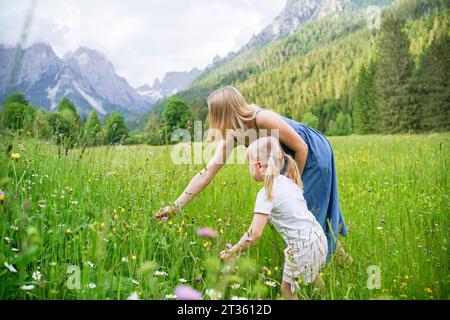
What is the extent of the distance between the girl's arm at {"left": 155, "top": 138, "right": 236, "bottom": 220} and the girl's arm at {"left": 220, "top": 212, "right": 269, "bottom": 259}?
506 mm

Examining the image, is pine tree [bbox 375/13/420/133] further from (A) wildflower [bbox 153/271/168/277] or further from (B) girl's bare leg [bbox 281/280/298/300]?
(A) wildflower [bbox 153/271/168/277]

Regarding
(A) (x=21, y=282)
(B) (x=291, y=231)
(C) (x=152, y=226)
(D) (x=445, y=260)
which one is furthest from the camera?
(C) (x=152, y=226)

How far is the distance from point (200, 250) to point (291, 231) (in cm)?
53

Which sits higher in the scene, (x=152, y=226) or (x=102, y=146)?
(x=102, y=146)

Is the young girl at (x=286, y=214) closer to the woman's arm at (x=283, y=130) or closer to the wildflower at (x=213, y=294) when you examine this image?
the woman's arm at (x=283, y=130)

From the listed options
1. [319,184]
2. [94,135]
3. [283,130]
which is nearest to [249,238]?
[283,130]

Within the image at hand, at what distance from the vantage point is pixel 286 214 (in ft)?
6.53

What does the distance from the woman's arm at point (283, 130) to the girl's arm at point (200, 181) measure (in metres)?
0.25

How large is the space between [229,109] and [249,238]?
918mm

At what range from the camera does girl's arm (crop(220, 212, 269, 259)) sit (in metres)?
1.71

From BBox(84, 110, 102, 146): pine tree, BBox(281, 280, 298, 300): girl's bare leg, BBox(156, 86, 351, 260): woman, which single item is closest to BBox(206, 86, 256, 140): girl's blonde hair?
BBox(156, 86, 351, 260): woman
